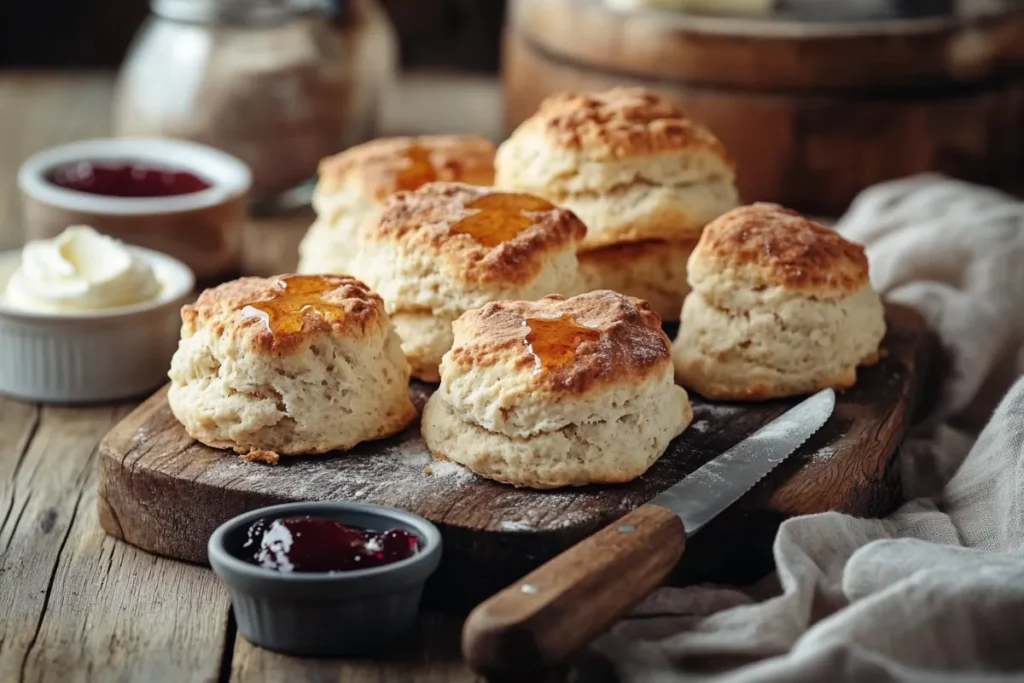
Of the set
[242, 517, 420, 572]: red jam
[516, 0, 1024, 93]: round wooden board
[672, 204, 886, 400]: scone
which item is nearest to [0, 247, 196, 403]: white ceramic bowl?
[242, 517, 420, 572]: red jam

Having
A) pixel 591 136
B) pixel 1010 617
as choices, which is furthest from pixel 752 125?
pixel 1010 617

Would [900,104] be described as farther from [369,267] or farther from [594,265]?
[369,267]

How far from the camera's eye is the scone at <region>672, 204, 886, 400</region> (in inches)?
121

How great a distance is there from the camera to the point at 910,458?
3.27 m

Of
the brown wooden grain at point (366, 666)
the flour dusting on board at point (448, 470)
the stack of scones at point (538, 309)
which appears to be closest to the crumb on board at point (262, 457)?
the stack of scones at point (538, 309)

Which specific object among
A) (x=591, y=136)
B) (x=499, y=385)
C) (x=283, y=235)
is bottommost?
(x=283, y=235)

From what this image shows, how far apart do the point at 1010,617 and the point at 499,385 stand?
0.99 metres

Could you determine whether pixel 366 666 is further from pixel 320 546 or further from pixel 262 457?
pixel 262 457

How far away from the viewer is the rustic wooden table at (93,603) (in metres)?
2.42

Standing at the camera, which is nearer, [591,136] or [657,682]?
[657,682]

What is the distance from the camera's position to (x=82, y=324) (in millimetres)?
3445

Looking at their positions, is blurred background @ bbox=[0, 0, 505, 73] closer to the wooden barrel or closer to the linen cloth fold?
the wooden barrel

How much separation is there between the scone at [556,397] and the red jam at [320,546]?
32cm

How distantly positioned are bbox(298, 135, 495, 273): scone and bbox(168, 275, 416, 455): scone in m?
0.63
